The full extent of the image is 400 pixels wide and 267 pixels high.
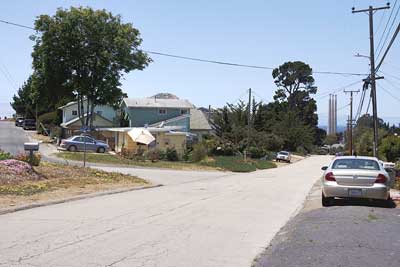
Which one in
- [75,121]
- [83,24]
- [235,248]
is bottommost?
[235,248]

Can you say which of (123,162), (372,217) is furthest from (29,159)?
(123,162)

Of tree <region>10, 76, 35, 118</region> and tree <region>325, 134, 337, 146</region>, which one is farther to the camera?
tree <region>325, 134, 337, 146</region>

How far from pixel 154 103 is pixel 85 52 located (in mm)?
15756

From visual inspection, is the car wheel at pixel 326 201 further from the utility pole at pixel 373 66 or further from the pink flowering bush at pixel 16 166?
the utility pole at pixel 373 66

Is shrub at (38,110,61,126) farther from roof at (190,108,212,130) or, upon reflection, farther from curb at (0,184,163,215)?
curb at (0,184,163,215)

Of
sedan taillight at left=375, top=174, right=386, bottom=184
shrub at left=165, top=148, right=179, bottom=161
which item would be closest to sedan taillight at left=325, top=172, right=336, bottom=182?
sedan taillight at left=375, top=174, right=386, bottom=184

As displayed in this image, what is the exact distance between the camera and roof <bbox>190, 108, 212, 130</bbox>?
7769 cm

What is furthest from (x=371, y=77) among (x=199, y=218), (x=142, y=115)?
(x=142, y=115)

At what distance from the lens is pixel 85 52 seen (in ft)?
190

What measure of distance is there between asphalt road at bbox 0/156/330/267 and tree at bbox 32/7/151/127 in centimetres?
4305

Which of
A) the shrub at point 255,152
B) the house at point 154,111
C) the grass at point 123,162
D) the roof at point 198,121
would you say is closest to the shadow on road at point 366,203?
the grass at point 123,162

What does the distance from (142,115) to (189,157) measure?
22292 mm

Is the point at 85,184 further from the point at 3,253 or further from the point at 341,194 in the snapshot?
the point at 3,253

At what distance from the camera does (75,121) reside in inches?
2729
